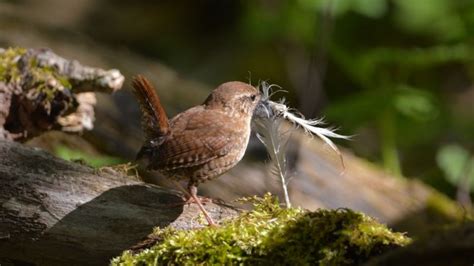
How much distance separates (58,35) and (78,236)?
13.9ft

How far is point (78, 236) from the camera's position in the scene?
3.41 metres

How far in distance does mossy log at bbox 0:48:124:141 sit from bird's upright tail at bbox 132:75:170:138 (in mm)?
712

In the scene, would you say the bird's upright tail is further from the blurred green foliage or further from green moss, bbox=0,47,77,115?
the blurred green foliage

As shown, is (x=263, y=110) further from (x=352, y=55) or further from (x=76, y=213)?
(x=352, y=55)

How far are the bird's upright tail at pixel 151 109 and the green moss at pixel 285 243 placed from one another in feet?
2.34

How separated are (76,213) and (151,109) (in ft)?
1.89

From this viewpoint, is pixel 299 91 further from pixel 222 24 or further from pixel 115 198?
pixel 115 198

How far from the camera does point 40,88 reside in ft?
14.5

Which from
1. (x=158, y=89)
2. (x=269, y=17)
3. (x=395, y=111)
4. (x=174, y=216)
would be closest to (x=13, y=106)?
(x=174, y=216)

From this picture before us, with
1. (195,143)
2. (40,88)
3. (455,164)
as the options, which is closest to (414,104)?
(455,164)

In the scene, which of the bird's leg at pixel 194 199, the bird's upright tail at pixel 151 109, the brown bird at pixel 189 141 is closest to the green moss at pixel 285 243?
the bird's leg at pixel 194 199

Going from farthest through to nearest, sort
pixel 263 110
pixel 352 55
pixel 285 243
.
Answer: pixel 352 55 → pixel 263 110 → pixel 285 243

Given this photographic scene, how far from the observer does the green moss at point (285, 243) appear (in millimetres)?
2877

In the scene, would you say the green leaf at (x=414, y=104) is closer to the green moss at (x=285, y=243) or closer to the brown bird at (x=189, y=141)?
the brown bird at (x=189, y=141)
